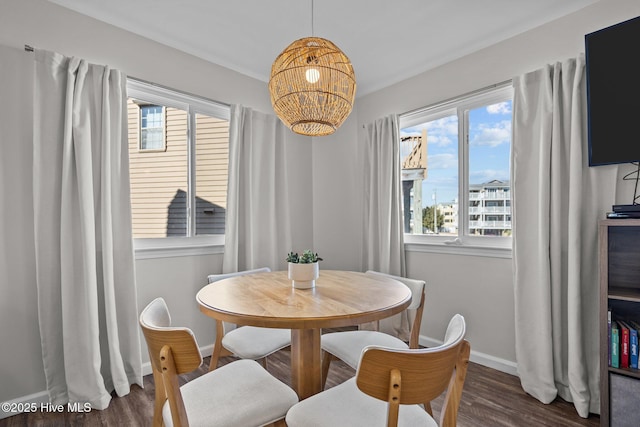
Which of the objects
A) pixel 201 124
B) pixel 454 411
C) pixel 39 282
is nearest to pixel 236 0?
pixel 201 124

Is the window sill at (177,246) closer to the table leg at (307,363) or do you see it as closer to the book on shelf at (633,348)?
the table leg at (307,363)

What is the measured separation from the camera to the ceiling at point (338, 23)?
2.10 m

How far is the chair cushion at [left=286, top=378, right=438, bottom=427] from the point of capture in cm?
108

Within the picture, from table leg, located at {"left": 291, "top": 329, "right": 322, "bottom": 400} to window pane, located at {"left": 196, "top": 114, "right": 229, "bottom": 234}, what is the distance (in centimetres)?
171

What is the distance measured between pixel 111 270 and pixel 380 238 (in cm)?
228

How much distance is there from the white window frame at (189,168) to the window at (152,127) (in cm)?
11

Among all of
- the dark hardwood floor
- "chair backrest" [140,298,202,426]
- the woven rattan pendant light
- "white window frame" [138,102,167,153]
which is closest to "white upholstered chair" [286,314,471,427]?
"chair backrest" [140,298,202,426]

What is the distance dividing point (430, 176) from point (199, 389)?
2.58 m

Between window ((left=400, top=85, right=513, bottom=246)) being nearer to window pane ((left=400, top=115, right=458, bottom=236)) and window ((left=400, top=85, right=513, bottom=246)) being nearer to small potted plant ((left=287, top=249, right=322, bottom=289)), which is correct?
window pane ((left=400, top=115, right=458, bottom=236))

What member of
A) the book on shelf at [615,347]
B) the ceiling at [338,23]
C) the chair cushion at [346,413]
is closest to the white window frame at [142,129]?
the ceiling at [338,23]

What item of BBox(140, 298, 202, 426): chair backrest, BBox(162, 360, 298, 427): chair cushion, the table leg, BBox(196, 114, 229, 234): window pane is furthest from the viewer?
BBox(196, 114, 229, 234): window pane

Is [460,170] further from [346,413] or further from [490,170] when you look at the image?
[346,413]

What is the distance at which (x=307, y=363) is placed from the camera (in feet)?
4.82

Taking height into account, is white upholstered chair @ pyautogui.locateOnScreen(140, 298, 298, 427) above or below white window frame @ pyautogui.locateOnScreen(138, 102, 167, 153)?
below
